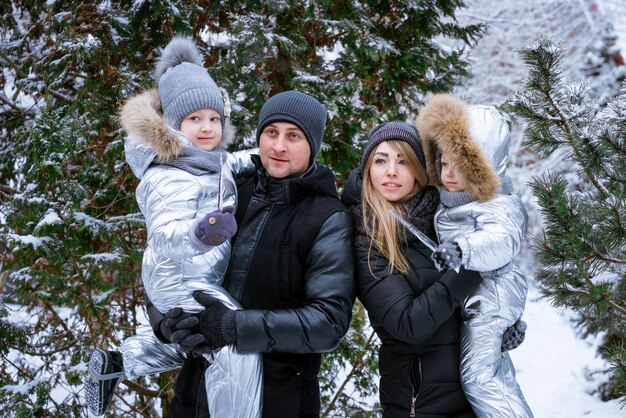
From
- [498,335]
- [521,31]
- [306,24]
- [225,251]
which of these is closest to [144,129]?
[225,251]

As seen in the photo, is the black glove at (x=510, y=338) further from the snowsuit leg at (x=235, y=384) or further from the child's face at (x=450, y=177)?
the snowsuit leg at (x=235, y=384)

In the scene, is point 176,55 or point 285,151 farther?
point 176,55

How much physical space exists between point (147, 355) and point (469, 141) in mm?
1733

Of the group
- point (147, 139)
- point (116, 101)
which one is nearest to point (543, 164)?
point (116, 101)

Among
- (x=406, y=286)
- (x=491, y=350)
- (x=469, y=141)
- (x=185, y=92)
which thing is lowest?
(x=491, y=350)

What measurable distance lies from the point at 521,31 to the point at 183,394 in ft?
40.1

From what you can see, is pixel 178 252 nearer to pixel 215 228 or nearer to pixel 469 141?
pixel 215 228

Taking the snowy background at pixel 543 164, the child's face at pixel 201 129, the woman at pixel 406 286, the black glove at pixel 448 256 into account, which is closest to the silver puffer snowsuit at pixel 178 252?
the child's face at pixel 201 129

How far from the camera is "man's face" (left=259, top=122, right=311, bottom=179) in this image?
2.58 meters

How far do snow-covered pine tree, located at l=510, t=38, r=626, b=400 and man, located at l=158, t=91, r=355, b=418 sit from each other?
1.32m

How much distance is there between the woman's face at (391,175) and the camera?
8.73 feet

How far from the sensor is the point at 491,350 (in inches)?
97.3

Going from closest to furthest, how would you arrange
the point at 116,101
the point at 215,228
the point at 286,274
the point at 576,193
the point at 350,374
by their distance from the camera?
the point at 215,228
the point at 286,274
the point at 576,193
the point at 116,101
the point at 350,374

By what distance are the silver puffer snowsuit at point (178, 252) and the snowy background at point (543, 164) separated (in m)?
5.12
